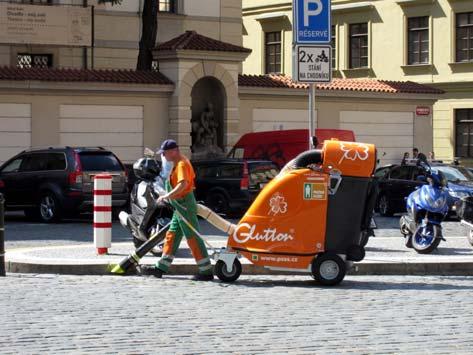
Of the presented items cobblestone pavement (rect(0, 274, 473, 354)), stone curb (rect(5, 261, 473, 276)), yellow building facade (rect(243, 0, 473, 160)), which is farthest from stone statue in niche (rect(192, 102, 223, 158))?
cobblestone pavement (rect(0, 274, 473, 354))

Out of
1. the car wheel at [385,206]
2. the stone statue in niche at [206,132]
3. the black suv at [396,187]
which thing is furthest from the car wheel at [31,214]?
the stone statue in niche at [206,132]

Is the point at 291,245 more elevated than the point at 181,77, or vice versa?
the point at 181,77

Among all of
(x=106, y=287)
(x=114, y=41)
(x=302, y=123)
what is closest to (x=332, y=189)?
(x=106, y=287)

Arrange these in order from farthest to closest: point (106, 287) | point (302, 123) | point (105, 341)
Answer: point (302, 123) < point (106, 287) < point (105, 341)

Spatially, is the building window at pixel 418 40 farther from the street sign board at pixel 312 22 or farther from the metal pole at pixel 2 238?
the metal pole at pixel 2 238

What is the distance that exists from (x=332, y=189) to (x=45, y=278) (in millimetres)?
3688

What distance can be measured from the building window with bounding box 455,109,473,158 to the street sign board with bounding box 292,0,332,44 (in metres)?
33.5

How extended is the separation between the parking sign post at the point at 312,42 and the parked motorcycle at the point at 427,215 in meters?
2.52

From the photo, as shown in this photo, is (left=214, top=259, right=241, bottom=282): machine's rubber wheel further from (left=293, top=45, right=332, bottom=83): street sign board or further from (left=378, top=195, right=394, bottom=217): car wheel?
(left=378, top=195, right=394, bottom=217): car wheel

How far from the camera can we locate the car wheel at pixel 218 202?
29828 millimetres

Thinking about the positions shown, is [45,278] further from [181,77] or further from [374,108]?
[374,108]

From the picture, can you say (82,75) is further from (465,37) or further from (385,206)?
(465,37)

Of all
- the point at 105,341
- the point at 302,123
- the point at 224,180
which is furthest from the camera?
the point at 302,123

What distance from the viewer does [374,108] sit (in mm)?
41281
